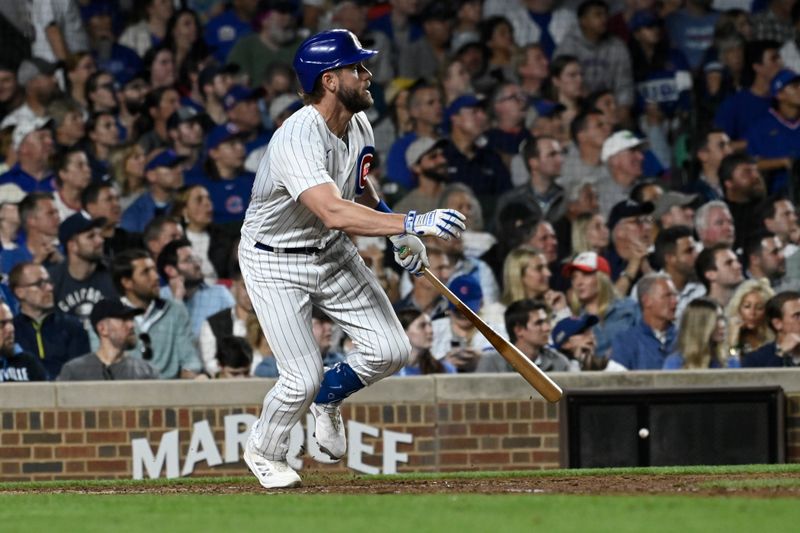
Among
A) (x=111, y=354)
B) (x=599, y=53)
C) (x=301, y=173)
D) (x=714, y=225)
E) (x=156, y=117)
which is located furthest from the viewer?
(x=599, y=53)

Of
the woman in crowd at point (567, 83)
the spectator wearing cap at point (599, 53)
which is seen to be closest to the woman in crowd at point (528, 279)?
the woman in crowd at point (567, 83)

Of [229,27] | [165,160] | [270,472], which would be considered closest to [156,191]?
[165,160]

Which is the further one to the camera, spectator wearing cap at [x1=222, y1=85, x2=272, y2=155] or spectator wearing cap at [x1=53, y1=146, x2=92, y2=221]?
spectator wearing cap at [x1=222, y1=85, x2=272, y2=155]

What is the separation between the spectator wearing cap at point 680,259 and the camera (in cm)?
1026

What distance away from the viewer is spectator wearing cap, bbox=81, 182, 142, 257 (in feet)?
34.7

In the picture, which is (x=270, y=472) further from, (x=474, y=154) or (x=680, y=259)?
(x=474, y=154)

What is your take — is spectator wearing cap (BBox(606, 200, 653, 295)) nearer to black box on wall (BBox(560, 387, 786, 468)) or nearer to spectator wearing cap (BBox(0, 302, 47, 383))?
black box on wall (BBox(560, 387, 786, 468))

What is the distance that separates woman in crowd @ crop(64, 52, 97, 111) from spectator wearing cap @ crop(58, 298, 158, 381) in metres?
2.20

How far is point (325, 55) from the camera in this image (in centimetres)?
618

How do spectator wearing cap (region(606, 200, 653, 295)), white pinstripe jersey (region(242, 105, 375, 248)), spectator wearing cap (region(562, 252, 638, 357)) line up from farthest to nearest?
1. spectator wearing cap (region(606, 200, 653, 295))
2. spectator wearing cap (region(562, 252, 638, 357))
3. white pinstripe jersey (region(242, 105, 375, 248))

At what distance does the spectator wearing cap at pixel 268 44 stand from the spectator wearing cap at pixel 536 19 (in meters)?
1.56

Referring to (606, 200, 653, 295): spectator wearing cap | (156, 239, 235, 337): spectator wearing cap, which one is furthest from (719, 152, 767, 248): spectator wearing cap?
(156, 239, 235, 337): spectator wearing cap

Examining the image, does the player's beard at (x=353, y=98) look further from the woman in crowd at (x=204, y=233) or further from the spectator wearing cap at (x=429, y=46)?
the spectator wearing cap at (x=429, y=46)

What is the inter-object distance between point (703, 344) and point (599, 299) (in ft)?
2.45
